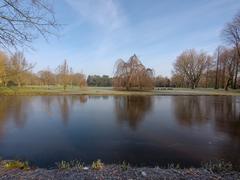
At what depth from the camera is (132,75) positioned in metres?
36.4

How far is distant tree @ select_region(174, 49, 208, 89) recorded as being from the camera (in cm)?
4934

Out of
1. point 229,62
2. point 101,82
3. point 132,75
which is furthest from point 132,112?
point 101,82

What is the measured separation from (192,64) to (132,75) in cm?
2040

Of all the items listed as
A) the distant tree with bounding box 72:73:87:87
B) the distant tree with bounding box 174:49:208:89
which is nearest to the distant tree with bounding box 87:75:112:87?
the distant tree with bounding box 72:73:87:87

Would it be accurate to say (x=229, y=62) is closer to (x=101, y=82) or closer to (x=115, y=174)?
(x=101, y=82)

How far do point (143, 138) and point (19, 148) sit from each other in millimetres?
3811

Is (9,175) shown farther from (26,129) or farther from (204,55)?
(204,55)

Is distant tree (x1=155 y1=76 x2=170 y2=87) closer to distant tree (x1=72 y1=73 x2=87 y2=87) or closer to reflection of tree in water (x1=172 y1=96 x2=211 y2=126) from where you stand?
distant tree (x1=72 y1=73 x2=87 y2=87)

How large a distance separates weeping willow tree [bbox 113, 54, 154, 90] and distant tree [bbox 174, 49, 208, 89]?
1623 centimetres

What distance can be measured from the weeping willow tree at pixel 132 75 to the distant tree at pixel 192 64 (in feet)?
53.2

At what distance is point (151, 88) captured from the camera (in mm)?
38438

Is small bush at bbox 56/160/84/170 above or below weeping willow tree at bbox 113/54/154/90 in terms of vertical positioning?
below

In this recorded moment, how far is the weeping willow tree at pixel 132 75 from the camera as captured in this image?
120 ft

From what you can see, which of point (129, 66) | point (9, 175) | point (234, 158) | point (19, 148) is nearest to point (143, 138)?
point (234, 158)
